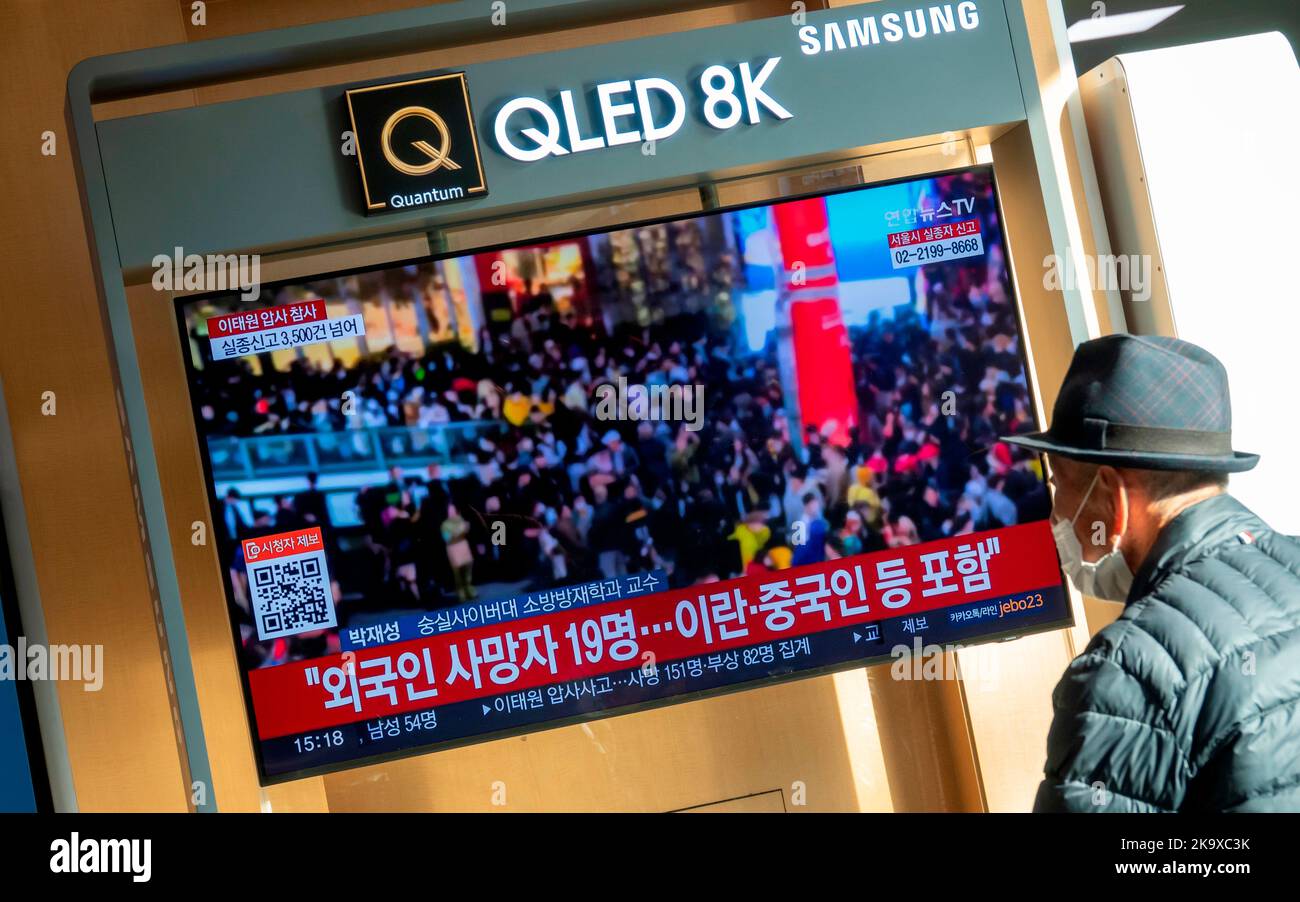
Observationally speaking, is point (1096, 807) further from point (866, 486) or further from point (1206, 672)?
point (866, 486)

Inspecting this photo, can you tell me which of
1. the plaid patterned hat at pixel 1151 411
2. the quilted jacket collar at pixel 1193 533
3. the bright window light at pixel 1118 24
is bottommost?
the quilted jacket collar at pixel 1193 533

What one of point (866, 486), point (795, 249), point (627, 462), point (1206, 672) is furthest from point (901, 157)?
point (1206, 672)

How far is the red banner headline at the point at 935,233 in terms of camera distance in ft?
11.4

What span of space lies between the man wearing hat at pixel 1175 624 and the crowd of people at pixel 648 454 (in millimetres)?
1307

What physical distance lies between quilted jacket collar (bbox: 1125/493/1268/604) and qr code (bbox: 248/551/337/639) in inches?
87.4

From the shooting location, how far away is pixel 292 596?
3326mm

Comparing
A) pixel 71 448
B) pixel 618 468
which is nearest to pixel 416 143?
pixel 618 468

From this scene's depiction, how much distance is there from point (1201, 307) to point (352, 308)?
2588 mm

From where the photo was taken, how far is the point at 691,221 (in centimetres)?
345

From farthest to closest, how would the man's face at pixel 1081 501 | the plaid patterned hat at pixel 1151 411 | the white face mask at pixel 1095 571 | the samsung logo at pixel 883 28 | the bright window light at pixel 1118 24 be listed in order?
the bright window light at pixel 1118 24 < the samsung logo at pixel 883 28 < the white face mask at pixel 1095 571 < the man's face at pixel 1081 501 < the plaid patterned hat at pixel 1151 411

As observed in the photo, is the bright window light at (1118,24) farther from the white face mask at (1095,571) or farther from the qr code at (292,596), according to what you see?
→ the qr code at (292,596)

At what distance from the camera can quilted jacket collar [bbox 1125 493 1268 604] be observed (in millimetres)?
1915
